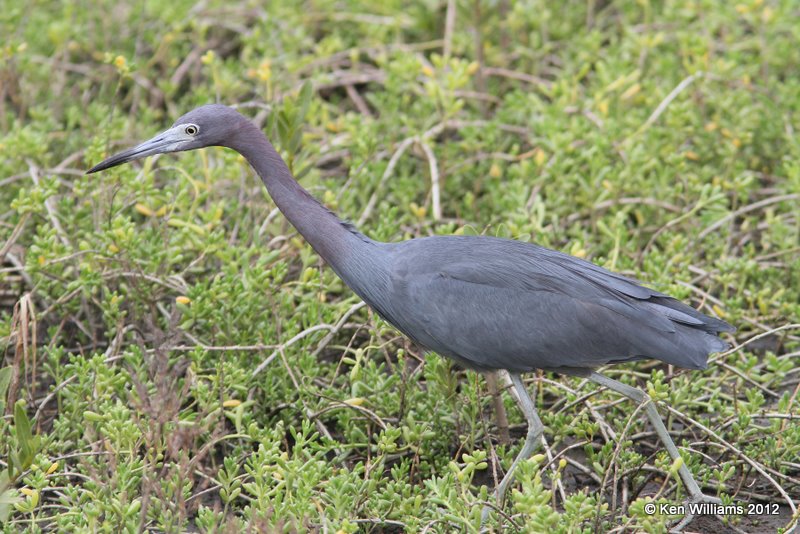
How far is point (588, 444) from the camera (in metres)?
4.40

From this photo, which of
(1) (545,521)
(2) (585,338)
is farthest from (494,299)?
(1) (545,521)

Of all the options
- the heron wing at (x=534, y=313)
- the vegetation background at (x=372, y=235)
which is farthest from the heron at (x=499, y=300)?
the vegetation background at (x=372, y=235)

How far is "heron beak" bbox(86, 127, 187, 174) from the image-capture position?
14.9 feet

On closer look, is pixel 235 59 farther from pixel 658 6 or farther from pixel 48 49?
pixel 658 6

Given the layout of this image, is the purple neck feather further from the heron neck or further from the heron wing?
the heron wing

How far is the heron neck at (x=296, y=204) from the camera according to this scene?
181 inches

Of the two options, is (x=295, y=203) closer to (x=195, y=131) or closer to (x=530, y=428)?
(x=195, y=131)

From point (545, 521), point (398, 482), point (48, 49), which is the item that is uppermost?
point (48, 49)

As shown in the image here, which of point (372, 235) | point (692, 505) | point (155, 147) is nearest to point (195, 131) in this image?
point (155, 147)

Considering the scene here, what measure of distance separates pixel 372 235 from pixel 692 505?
6.71 feet

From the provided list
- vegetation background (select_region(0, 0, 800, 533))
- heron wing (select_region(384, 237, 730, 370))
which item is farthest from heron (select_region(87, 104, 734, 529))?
vegetation background (select_region(0, 0, 800, 533))

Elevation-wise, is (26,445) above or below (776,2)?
below

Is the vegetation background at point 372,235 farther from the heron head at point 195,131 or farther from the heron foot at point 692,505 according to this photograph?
the heron head at point 195,131

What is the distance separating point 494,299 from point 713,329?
0.88 meters
